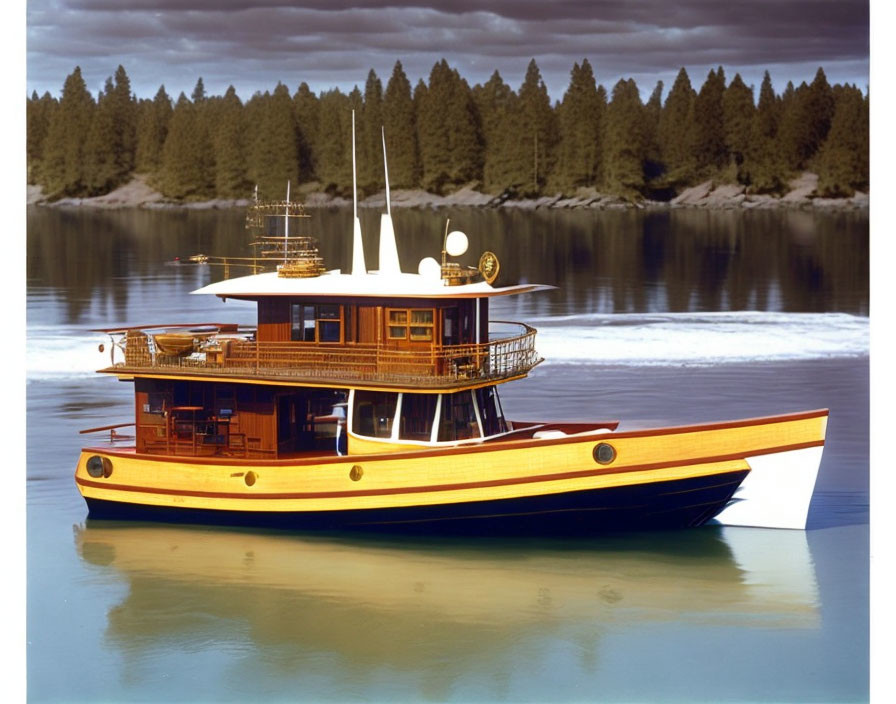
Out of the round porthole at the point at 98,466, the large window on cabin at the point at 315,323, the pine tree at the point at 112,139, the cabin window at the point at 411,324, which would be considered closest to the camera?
the cabin window at the point at 411,324

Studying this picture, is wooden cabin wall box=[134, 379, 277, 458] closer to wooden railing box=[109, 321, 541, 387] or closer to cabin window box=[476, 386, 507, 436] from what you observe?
wooden railing box=[109, 321, 541, 387]

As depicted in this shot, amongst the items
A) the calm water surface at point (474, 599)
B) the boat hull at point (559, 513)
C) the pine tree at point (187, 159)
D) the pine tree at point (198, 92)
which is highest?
the pine tree at point (198, 92)

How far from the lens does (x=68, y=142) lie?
72562 millimetres

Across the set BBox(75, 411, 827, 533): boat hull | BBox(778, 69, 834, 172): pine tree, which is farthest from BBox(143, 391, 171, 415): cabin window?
BBox(778, 69, 834, 172): pine tree

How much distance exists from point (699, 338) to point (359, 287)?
1507cm

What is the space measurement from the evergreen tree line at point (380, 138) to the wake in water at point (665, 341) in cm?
3675

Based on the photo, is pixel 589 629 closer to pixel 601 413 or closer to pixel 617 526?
pixel 617 526

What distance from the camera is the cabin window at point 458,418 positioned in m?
19.0

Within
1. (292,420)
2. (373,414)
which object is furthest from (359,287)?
(292,420)

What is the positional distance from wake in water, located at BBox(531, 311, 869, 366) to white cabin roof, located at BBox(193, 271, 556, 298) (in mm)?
11716

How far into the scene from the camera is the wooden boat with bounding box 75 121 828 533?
1834 cm

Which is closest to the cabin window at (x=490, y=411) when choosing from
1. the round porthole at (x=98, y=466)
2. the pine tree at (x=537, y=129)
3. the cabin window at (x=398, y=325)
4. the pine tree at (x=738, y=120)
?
the cabin window at (x=398, y=325)

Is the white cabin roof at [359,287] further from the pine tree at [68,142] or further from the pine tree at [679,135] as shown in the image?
the pine tree at [68,142]

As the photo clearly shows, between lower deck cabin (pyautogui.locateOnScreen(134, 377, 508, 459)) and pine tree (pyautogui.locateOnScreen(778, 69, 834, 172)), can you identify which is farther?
pine tree (pyautogui.locateOnScreen(778, 69, 834, 172))
